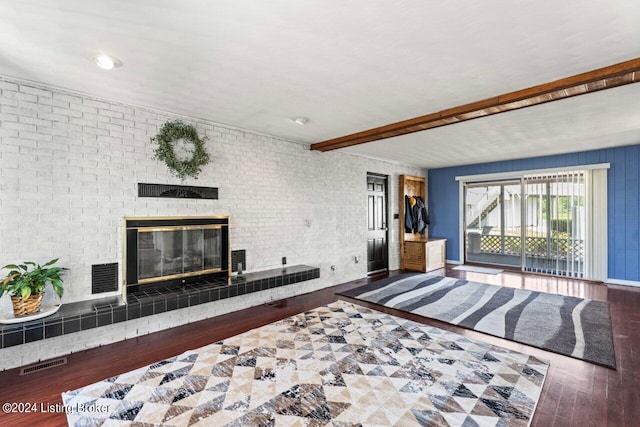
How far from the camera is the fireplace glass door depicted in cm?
338

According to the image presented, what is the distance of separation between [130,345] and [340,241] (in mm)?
3602

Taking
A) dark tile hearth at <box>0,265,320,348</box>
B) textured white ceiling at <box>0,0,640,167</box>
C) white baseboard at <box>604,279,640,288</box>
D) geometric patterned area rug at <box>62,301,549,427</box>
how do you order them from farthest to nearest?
white baseboard at <box>604,279,640,288</box> → dark tile hearth at <box>0,265,320,348</box> → geometric patterned area rug at <box>62,301,549,427</box> → textured white ceiling at <box>0,0,640,167</box>

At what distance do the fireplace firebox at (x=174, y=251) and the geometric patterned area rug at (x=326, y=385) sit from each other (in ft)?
3.30

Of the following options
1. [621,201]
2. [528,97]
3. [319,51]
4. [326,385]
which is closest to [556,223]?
[621,201]

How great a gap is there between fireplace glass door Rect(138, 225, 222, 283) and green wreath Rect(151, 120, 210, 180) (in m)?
0.71

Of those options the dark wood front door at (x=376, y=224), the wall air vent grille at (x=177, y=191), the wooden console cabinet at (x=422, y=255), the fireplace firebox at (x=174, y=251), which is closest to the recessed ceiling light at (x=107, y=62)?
the wall air vent grille at (x=177, y=191)

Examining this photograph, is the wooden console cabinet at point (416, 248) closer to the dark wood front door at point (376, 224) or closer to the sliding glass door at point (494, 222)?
the dark wood front door at point (376, 224)

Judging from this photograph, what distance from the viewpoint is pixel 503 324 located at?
355 centimetres

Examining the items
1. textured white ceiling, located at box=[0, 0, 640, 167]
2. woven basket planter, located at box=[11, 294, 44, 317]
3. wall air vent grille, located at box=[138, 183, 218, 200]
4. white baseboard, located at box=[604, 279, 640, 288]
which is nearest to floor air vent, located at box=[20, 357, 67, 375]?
woven basket planter, located at box=[11, 294, 44, 317]

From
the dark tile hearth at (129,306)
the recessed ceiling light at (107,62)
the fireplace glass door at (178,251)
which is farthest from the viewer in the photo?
the fireplace glass door at (178,251)

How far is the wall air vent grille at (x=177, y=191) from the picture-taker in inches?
133

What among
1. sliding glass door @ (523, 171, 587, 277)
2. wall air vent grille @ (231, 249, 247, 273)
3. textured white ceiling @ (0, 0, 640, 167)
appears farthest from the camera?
sliding glass door @ (523, 171, 587, 277)

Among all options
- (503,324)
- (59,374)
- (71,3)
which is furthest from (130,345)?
(503,324)

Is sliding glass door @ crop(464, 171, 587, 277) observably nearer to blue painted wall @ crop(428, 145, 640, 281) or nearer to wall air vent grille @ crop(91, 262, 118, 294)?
blue painted wall @ crop(428, 145, 640, 281)
